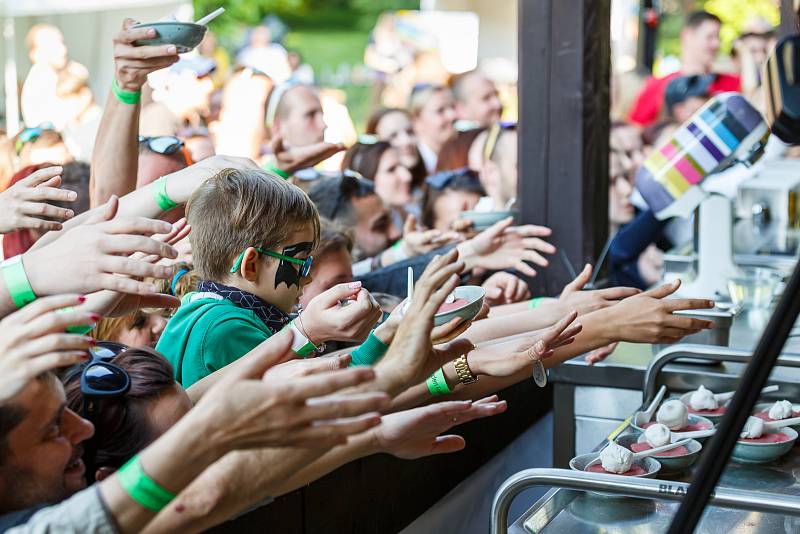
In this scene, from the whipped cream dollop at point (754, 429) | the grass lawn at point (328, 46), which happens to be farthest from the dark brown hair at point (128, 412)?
the grass lawn at point (328, 46)

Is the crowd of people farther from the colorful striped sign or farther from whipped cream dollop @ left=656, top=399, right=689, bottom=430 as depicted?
the colorful striped sign

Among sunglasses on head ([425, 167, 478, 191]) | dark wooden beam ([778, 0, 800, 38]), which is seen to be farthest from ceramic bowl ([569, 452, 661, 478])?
sunglasses on head ([425, 167, 478, 191])

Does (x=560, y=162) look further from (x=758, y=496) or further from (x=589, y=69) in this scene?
(x=758, y=496)

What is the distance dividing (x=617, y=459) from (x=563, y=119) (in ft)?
5.53

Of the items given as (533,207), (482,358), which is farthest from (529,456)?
(482,358)

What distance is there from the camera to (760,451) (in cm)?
220

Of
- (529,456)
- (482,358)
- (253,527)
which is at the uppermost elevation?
(482,358)

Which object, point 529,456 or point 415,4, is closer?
point 529,456

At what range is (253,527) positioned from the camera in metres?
1.73

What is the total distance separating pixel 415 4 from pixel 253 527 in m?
17.6

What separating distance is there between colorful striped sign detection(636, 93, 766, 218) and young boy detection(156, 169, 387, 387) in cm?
158

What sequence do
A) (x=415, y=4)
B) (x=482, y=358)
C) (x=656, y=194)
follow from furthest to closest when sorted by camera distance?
(x=415, y=4) < (x=656, y=194) < (x=482, y=358)

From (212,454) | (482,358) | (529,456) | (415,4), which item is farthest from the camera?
(415,4)

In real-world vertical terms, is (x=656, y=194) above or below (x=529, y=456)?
above
